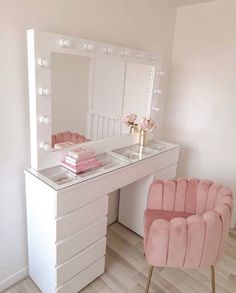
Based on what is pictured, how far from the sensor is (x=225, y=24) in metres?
2.11

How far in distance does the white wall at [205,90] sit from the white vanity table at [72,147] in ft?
1.73

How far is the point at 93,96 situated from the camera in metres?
1.79

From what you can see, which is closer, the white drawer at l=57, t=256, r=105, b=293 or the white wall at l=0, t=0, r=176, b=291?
the white wall at l=0, t=0, r=176, b=291

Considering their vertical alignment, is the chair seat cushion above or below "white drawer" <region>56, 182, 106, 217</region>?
below

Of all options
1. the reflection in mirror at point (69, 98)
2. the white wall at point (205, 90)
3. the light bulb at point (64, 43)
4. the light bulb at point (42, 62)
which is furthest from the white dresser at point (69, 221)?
the white wall at point (205, 90)

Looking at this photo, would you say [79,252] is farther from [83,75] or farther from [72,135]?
[83,75]

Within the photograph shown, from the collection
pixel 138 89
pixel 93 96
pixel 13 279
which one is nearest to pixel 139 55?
pixel 138 89

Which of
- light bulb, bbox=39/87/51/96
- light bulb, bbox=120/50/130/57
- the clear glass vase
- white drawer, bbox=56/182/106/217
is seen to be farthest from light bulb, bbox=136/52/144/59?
white drawer, bbox=56/182/106/217

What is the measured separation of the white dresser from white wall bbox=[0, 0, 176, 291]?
10 centimetres

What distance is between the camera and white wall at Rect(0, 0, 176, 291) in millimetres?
1316

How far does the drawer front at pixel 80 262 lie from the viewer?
1473 mm

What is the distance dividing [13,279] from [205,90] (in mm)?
2331

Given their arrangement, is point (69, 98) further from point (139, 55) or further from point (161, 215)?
point (161, 215)

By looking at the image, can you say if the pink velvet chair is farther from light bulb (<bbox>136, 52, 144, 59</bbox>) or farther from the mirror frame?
light bulb (<bbox>136, 52, 144, 59</bbox>)
